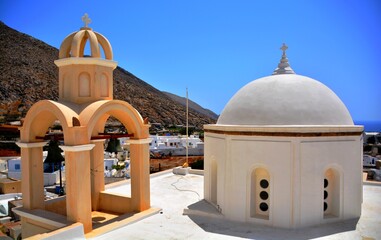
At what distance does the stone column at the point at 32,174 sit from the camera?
9133 mm

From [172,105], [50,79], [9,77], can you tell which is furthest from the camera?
[172,105]

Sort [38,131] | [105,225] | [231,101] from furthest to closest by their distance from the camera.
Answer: [231,101], [38,131], [105,225]

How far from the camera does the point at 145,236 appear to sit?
26.5ft

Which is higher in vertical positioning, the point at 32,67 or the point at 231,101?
the point at 32,67

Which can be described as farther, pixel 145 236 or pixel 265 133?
pixel 265 133

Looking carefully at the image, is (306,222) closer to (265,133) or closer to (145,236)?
(265,133)

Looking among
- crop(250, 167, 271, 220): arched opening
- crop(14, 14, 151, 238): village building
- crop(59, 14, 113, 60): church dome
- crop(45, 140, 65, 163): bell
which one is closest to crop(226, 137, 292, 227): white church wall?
crop(250, 167, 271, 220): arched opening

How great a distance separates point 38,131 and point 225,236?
21.0 feet

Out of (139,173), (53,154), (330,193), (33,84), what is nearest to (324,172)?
(330,193)

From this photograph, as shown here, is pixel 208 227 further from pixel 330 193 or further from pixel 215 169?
pixel 330 193

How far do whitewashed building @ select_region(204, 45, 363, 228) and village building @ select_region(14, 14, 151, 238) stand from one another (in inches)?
109

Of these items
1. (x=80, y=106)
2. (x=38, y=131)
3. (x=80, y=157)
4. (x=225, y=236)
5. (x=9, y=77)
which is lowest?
(x=225, y=236)

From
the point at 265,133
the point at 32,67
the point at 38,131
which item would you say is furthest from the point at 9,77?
the point at 265,133

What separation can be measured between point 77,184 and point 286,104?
643 centimetres
